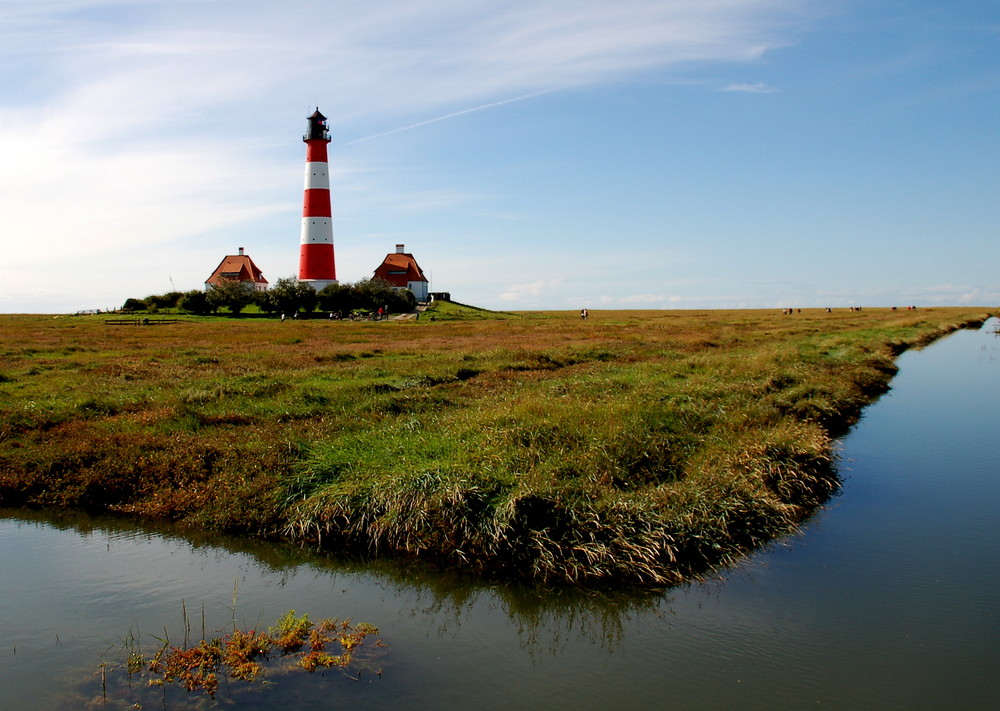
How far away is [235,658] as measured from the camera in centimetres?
696

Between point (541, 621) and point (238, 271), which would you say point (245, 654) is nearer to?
point (541, 621)

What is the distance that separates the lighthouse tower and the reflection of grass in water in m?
63.5

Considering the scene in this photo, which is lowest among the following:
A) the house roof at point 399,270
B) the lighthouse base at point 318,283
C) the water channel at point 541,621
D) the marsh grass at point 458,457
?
the water channel at point 541,621

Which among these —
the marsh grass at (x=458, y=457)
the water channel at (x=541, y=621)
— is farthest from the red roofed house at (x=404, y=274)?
the water channel at (x=541, y=621)

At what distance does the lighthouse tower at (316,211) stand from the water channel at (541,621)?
58892 millimetres

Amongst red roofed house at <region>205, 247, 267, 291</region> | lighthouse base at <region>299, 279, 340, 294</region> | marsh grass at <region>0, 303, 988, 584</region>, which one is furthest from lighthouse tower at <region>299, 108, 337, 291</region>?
marsh grass at <region>0, 303, 988, 584</region>

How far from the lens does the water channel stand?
6645 mm

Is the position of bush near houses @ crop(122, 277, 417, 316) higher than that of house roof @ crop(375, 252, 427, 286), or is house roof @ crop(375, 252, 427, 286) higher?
house roof @ crop(375, 252, 427, 286)

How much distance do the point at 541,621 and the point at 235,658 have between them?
126 inches

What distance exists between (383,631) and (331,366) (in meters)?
16.7

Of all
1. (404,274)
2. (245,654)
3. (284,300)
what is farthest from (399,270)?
(245,654)

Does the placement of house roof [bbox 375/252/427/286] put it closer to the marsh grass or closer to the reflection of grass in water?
the marsh grass

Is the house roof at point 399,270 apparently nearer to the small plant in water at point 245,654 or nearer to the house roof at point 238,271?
the house roof at point 238,271

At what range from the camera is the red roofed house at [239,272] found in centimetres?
8656
